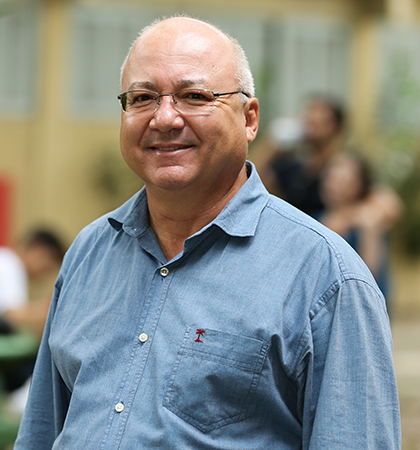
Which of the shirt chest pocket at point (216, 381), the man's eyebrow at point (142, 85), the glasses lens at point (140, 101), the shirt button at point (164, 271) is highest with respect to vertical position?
the man's eyebrow at point (142, 85)

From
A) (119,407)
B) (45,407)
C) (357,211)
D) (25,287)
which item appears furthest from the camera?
(25,287)

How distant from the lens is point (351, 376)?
1.57 m

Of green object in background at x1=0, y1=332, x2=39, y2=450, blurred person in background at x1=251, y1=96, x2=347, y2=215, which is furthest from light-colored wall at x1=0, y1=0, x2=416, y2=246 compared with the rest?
green object in background at x1=0, y1=332, x2=39, y2=450

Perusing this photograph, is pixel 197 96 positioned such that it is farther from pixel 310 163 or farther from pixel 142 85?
pixel 310 163

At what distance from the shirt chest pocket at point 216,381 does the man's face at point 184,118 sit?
0.39m

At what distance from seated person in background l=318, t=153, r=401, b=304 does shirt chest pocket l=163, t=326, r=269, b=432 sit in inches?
110

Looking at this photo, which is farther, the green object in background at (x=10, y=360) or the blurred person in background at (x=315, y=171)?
the blurred person in background at (x=315, y=171)

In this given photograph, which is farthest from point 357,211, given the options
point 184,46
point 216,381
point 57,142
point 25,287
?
point 57,142

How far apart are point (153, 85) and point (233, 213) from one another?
0.35 m

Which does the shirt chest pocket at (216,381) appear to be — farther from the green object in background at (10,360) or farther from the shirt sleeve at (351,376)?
the green object in background at (10,360)

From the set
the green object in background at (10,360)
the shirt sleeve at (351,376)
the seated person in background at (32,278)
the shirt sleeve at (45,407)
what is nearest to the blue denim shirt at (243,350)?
the shirt sleeve at (351,376)

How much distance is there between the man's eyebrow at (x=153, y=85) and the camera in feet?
5.60

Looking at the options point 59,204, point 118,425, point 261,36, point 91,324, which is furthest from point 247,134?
point 261,36

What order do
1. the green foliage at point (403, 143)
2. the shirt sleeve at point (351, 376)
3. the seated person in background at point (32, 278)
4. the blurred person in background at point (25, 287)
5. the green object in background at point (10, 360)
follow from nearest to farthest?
1. the shirt sleeve at point (351, 376)
2. the green object in background at point (10, 360)
3. the blurred person in background at point (25, 287)
4. the seated person in background at point (32, 278)
5. the green foliage at point (403, 143)
